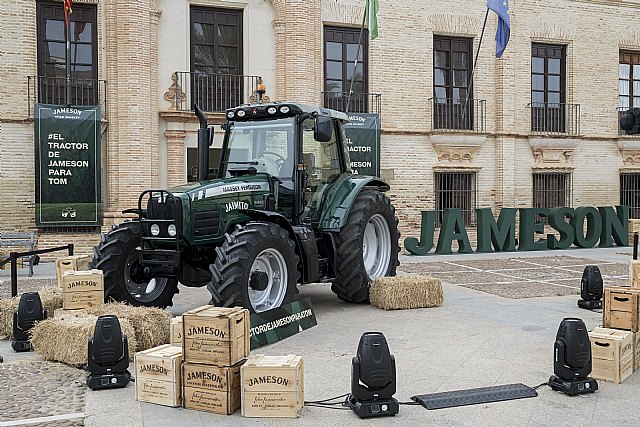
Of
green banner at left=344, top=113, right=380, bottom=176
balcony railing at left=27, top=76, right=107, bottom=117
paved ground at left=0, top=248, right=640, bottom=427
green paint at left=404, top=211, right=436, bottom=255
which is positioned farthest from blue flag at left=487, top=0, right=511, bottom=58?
balcony railing at left=27, top=76, right=107, bottom=117

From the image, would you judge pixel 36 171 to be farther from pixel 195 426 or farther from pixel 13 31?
pixel 195 426

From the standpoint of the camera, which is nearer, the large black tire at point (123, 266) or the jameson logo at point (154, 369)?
the jameson logo at point (154, 369)

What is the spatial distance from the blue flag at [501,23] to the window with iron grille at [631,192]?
6952mm

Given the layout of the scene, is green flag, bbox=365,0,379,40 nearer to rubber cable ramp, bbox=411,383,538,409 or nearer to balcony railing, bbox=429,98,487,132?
balcony railing, bbox=429,98,487,132

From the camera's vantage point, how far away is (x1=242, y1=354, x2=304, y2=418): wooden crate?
17.9ft

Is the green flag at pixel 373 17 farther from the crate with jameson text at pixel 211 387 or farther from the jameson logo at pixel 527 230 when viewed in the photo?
the crate with jameson text at pixel 211 387

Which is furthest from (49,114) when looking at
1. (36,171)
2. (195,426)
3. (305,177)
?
(195,426)

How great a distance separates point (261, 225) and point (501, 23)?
14.6 metres

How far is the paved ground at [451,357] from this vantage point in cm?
544

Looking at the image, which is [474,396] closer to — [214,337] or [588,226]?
[214,337]

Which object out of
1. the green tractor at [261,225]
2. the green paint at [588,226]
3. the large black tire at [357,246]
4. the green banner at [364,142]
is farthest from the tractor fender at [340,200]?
the green paint at [588,226]

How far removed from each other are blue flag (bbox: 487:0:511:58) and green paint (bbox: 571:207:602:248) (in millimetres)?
5144

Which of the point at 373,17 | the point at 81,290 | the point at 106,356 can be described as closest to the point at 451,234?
the point at 373,17

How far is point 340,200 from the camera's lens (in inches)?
404
